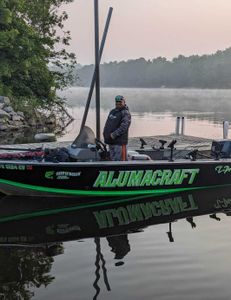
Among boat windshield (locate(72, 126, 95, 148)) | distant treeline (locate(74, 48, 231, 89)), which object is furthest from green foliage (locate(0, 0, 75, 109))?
distant treeline (locate(74, 48, 231, 89))

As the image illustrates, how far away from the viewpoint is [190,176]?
11938 mm

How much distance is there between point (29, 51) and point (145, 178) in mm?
18663

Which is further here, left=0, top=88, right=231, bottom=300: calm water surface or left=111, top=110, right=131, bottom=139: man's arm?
left=111, top=110, right=131, bottom=139: man's arm

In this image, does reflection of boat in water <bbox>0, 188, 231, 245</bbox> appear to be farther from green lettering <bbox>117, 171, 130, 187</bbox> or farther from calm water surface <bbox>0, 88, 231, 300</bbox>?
green lettering <bbox>117, 171, 130, 187</bbox>

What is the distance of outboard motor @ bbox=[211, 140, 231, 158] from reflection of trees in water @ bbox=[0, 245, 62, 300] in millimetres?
6237

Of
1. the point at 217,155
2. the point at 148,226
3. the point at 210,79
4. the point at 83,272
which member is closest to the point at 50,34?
the point at 217,155

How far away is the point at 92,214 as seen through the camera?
10219mm

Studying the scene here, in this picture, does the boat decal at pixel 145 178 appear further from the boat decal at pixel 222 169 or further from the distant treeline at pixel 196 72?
the distant treeline at pixel 196 72

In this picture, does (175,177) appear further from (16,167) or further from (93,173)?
(16,167)

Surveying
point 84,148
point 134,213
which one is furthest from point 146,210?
point 84,148

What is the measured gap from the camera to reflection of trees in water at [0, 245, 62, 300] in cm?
631

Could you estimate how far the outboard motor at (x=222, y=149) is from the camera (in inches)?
499

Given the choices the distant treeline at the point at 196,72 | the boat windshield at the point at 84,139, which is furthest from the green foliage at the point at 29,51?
the distant treeline at the point at 196,72

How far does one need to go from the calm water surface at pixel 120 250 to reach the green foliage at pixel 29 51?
57.1 ft
